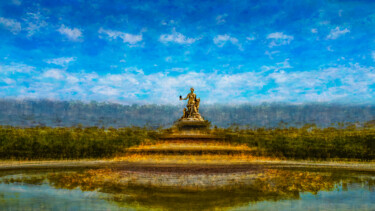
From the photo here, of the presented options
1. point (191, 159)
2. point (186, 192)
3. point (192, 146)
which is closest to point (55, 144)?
point (192, 146)

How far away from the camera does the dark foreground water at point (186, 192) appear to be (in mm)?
7418

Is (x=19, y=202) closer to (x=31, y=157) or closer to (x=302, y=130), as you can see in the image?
(x=31, y=157)

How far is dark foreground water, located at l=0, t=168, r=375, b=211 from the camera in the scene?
24.3ft

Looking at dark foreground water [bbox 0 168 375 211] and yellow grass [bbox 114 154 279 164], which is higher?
yellow grass [bbox 114 154 279 164]

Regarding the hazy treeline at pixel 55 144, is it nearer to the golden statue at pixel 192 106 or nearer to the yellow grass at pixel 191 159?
the golden statue at pixel 192 106

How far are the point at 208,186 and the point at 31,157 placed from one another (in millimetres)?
20049

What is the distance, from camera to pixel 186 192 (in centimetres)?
891

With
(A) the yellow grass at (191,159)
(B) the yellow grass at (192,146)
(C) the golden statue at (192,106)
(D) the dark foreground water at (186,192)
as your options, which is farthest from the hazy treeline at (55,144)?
(D) the dark foreground water at (186,192)

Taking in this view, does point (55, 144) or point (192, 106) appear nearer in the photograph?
point (192, 106)

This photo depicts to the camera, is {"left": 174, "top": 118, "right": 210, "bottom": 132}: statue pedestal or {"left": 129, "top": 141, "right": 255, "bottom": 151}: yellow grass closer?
{"left": 129, "top": 141, "right": 255, "bottom": 151}: yellow grass

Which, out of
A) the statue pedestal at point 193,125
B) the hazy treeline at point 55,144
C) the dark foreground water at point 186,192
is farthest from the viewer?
the hazy treeline at point 55,144

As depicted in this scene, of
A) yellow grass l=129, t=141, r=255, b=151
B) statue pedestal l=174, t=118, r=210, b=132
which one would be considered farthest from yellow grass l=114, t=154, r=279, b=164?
statue pedestal l=174, t=118, r=210, b=132

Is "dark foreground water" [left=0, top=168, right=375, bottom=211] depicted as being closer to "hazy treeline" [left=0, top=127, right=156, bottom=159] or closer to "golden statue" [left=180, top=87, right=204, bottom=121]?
"golden statue" [left=180, top=87, right=204, bottom=121]

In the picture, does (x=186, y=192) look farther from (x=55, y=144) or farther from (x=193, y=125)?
(x=55, y=144)
